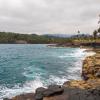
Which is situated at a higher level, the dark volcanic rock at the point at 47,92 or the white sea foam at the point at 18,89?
the dark volcanic rock at the point at 47,92

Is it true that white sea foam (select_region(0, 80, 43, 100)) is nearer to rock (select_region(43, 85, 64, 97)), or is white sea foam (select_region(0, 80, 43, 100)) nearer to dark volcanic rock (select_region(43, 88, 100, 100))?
rock (select_region(43, 85, 64, 97))

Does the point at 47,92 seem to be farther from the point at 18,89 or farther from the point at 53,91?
the point at 18,89

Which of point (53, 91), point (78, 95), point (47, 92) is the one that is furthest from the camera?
point (53, 91)

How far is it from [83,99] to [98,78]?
1333cm

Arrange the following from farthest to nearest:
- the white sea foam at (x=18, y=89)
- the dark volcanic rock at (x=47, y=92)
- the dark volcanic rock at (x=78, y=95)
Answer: the white sea foam at (x=18, y=89) → the dark volcanic rock at (x=47, y=92) → the dark volcanic rock at (x=78, y=95)

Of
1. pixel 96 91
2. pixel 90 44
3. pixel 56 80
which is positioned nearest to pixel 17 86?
pixel 56 80

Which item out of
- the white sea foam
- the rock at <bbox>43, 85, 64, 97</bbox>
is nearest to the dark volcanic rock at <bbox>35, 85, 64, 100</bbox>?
the rock at <bbox>43, 85, 64, 97</bbox>

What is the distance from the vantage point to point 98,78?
33.4 m

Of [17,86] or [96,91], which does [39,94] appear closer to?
[96,91]

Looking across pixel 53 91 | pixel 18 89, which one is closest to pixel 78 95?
pixel 53 91

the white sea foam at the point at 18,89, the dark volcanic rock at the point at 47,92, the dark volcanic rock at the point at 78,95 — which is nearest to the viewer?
the dark volcanic rock at the point at 78,95

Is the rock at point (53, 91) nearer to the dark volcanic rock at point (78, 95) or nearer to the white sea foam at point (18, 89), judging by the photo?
the dark volcanic rock at point (78, 95)

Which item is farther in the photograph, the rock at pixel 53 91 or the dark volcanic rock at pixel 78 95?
the rock at pixel 53 91

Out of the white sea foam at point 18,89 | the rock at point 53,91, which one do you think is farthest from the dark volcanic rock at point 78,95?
the white sea foam at point 18,89
